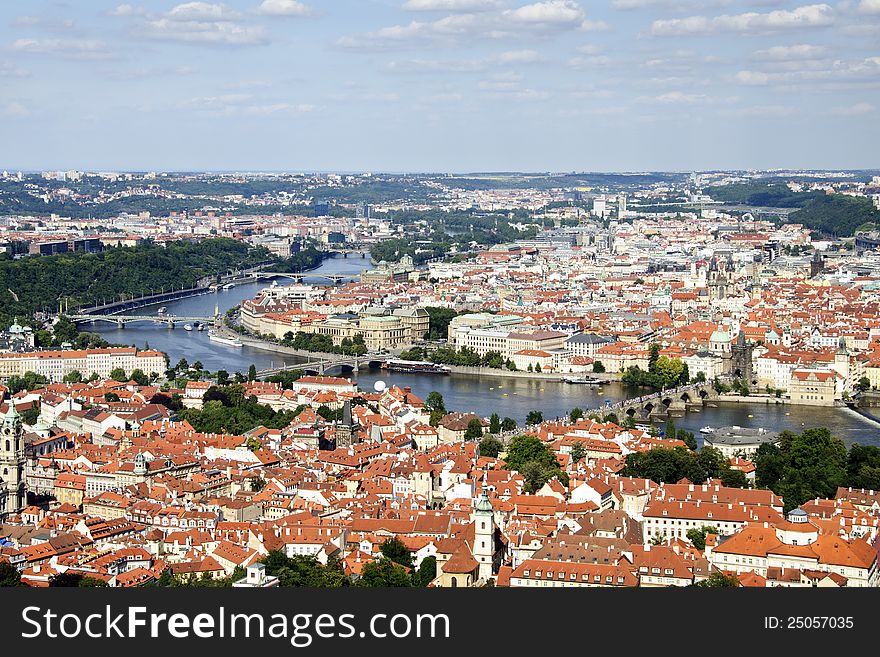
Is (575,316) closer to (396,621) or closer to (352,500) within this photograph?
(352,500)

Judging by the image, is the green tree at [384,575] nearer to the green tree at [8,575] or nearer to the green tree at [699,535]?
the green tree at [8,575]

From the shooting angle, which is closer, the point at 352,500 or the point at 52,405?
the point at 352,500

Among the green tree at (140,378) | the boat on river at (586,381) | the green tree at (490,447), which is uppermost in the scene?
the green tree at (490,447)

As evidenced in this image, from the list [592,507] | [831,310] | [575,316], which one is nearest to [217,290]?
[575,316]

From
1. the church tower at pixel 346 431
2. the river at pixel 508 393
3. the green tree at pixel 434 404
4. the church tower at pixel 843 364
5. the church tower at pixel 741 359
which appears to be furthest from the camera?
the church tower at pixel 741 359

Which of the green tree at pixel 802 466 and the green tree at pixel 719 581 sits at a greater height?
the green tree at pixel 719 581

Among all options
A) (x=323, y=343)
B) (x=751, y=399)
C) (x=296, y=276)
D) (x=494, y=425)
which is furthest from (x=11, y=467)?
(x=296, y=276)

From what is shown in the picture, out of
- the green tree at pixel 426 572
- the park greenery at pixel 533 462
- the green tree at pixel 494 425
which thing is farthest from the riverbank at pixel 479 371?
the green tree at pixel 426 572

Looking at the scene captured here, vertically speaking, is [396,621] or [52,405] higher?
[396,621]
